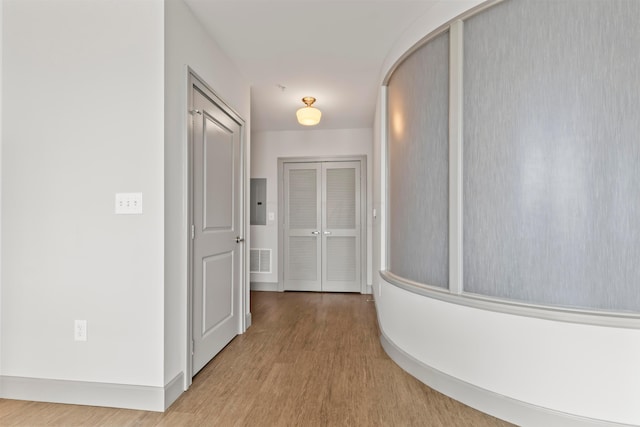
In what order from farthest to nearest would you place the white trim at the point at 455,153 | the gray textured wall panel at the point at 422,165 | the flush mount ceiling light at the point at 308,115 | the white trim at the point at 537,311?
the flush mount ceiling light at the point at 308,115, the gray textured wall panel at the point at 422,165, the white trim at the point at 455,153, the white trim at the point at 537,311

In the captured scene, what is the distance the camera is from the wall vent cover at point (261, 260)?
536 centimetres

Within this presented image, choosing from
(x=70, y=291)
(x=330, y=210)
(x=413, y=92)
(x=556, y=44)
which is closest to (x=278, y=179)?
(x=330, y=210)

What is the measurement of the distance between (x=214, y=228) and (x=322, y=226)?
2740 mm

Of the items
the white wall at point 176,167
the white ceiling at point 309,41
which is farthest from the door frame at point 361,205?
Answer: the white wall at point 176,167

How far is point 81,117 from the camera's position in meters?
2.00

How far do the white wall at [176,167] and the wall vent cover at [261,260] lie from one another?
126 inches

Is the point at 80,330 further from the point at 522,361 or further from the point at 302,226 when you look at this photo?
the point at 302,226

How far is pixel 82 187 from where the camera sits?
2.00 meters

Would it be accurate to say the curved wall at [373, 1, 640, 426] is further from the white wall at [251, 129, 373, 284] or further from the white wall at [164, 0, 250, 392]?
the white wall at [251, 129, 373, 284]

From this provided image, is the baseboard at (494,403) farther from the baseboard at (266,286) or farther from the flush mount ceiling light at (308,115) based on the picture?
the baseboard at (266,286)

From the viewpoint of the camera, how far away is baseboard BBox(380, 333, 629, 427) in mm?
1640

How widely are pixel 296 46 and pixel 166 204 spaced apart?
166cm

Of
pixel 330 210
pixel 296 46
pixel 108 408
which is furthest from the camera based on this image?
pixel 330 210

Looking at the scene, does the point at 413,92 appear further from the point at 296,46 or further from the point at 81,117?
the point at 81,117
